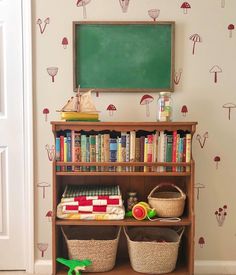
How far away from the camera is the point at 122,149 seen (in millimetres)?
2012

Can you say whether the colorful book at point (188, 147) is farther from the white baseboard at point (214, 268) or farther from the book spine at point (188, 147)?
the white baseboard at point (214, 268)

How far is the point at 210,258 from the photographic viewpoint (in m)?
2.34

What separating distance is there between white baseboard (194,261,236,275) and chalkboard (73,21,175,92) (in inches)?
47.2

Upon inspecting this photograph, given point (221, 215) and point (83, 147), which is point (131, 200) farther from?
point (221, 215)

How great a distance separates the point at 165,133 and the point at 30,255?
1225mm

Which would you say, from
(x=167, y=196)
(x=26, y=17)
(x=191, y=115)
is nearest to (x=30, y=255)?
(x=167, y=196)

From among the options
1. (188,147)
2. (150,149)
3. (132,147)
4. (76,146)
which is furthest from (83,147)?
(188,147)

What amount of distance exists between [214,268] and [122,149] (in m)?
1.07

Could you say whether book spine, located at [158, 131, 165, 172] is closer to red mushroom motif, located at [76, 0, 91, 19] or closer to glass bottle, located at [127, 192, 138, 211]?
glass bottle, located at [127, 192, 138, 211]

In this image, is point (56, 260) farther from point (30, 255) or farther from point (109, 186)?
point (109, 186)

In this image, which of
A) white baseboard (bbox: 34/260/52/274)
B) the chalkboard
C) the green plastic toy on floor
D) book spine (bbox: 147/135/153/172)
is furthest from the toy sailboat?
white baseboard (bbox: 34/260/52/274)

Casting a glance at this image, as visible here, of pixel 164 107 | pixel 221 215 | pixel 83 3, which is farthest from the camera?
pixel 221 215

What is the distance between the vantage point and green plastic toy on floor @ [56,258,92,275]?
6.59ft

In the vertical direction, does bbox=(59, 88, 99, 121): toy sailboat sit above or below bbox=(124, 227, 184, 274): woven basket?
above
